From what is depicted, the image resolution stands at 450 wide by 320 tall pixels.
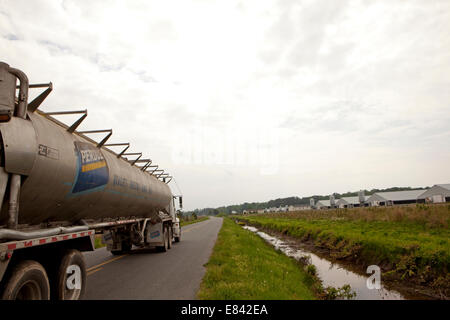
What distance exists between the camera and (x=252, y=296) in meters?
6.07

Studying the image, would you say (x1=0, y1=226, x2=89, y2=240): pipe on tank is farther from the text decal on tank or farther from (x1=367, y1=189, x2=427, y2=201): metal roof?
(x1=367, y1=189, x2=427, y2=201): metal roof

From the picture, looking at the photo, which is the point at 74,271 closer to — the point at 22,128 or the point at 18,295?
the point at 18,295

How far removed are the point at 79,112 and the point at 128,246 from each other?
9.48 metres

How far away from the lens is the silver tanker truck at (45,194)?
445cm

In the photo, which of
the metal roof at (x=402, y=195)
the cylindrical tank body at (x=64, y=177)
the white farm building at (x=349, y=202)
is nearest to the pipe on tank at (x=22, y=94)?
the cylindrical tank body at (x=64, y=177)

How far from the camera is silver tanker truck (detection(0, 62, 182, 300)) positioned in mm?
4453

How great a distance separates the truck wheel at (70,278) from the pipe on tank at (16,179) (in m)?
1.42

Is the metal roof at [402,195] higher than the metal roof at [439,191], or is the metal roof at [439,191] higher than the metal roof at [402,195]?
the metal roof at [439,191]

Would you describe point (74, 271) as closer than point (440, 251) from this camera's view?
Yes

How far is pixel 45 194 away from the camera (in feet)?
17.9

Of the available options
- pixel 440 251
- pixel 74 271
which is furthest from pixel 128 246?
pixel 440 251

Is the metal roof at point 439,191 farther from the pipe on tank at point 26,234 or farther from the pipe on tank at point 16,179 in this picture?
the pipe on tank at point 16,179

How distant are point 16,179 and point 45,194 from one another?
2.87 ft

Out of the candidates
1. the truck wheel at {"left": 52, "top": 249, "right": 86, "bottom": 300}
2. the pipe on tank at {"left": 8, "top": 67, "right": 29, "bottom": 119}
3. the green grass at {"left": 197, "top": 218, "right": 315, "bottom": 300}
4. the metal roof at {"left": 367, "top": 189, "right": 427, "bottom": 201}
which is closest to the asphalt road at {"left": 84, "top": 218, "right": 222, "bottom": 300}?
the green grass at {"left": 197, "top": 218, "right": 315, "bottom": 300}
